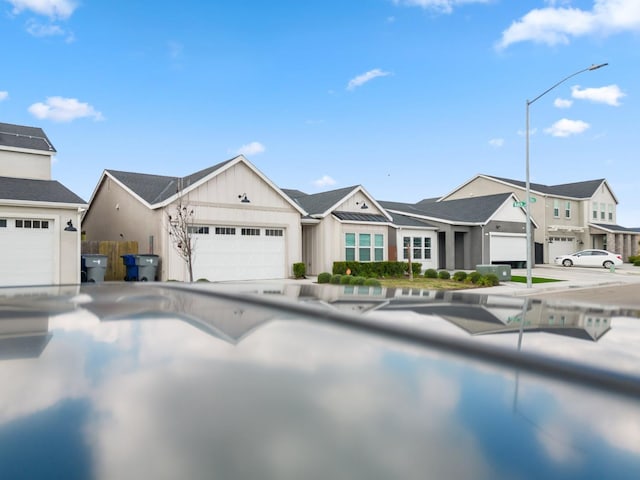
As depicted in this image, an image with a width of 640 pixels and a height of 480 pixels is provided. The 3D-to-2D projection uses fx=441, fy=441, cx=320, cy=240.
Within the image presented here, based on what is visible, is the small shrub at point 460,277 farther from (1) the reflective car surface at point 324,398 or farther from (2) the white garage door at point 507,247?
(1) the reflective car surface at point 324,398

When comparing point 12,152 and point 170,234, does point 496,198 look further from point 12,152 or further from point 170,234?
point 12,152

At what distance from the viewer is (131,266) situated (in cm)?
1800

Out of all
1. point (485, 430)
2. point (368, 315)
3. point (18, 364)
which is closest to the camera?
point (485, 430)

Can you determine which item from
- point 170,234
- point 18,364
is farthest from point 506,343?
point 170,234

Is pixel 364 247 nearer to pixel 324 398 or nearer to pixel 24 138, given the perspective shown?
pixel 24 138

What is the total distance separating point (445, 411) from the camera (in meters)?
0.98

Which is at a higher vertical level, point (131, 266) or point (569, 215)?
point (569, 215)

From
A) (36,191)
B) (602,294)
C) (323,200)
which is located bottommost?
(602,294)

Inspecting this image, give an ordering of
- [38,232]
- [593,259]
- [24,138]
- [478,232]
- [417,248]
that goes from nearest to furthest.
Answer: [38,232] < [24,138] < [417,248] < [478,232] < [593,259]

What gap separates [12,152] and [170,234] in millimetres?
7211

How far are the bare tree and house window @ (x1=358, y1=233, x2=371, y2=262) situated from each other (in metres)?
9.49

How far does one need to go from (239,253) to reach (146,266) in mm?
4170

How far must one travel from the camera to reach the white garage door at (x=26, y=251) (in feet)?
48.8

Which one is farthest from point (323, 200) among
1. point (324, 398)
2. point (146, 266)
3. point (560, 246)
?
point (560, 246)
